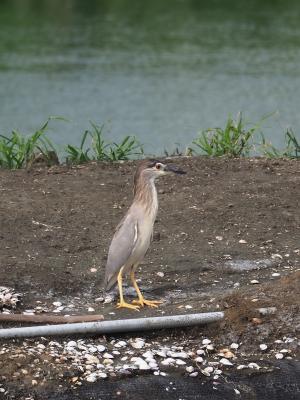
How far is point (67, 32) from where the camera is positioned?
23547 mm

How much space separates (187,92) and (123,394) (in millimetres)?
13105

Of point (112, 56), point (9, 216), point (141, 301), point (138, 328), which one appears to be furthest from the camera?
point (112, 56)

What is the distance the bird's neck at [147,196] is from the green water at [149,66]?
5.80 meters

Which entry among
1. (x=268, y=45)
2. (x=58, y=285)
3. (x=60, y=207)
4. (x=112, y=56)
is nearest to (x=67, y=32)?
(x=112, y=56)

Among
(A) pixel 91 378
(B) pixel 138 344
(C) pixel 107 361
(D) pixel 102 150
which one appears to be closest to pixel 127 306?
(B) pixel 138 344

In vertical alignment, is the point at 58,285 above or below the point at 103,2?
below

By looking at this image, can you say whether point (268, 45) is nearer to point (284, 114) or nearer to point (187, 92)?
point (187, 92)

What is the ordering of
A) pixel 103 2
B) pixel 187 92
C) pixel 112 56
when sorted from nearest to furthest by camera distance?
pixel 187 92 < pixel 112 56 < pixel 103 2

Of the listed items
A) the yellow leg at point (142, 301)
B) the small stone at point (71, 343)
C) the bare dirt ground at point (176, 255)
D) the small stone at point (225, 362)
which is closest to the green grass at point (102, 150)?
the bare dirt ground at point (176, 255)

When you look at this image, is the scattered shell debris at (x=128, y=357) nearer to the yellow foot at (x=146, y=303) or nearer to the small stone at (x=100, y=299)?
the yellow foot at (x=146, y=303)

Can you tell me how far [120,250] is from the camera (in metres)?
5.98

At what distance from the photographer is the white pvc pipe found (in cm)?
527

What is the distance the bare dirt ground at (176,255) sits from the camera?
17.1 feet

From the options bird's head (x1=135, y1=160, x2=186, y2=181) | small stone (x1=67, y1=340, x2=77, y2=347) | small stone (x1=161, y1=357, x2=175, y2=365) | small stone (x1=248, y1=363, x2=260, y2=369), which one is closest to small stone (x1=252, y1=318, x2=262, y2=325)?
small stone (x1=248, y1=363, x2=260, y2=369)
